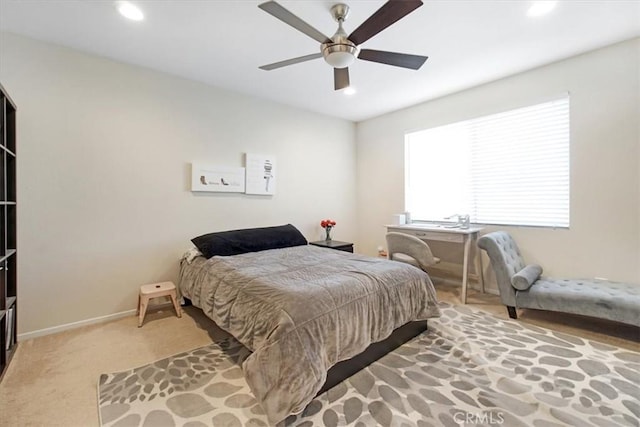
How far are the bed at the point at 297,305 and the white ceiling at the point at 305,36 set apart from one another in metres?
1.90

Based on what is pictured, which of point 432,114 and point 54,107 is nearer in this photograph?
point 54,107

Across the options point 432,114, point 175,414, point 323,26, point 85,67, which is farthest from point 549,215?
point 85,67

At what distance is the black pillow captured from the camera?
300cm

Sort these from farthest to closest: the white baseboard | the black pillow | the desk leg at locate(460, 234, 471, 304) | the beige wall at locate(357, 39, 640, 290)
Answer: the desk leg at locate(460, 234, 471, 304)
the black pillow
the beige wall at locate(357, 39, 640, 290)
the white baseboard

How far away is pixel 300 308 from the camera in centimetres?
171

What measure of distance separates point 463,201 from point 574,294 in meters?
1.72

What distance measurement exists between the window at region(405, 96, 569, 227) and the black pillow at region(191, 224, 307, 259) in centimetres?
207

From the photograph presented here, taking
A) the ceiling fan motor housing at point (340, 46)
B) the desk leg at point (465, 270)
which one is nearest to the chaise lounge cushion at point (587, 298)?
the desk leg at point (465, 270)

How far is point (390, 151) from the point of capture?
477 centimetres

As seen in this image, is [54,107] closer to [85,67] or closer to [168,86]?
[85,67]

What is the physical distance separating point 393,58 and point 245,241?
231 centimetres


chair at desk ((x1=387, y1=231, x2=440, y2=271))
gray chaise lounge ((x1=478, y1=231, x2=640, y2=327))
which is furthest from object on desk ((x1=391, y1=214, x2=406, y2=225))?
gray chaise lounge ((x1=478, y1=231, x2=640, y2=327))

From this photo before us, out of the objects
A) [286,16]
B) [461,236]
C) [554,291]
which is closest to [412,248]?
[461,236]

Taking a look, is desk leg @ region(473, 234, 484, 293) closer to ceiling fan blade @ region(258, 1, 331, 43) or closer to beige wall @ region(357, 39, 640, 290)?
beige wall @ region(357, 39, 640, 290)
